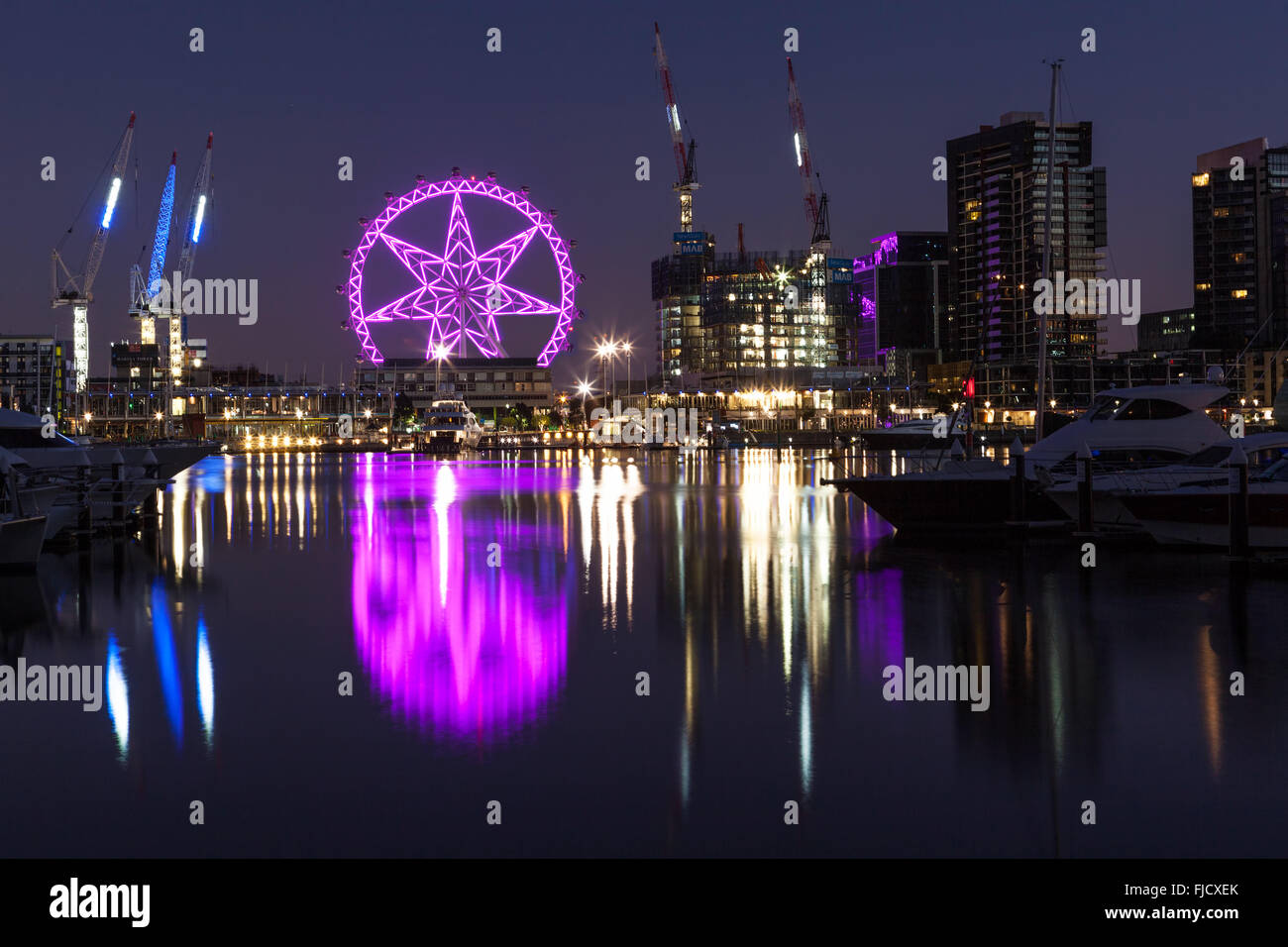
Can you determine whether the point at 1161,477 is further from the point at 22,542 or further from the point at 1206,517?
the point at 22,542

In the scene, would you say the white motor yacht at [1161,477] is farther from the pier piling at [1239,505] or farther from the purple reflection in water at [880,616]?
the purple reflection in water at [880,616]

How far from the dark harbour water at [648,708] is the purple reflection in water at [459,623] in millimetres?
92

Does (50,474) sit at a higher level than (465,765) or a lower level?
higher

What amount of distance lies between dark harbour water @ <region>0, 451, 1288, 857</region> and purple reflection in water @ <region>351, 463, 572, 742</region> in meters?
0.09

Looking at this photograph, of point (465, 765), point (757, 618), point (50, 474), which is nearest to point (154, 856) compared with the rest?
point (465, 765)

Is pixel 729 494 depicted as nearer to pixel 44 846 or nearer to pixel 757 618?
pixel 757 618

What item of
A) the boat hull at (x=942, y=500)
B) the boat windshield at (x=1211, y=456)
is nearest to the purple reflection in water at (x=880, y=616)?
the boat hull at (x=942, y=500)

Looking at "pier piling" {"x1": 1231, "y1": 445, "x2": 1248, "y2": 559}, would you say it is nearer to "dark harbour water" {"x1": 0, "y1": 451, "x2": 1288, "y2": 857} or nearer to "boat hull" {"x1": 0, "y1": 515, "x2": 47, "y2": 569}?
"dark harbour water" {"x1": 0, "y1": 451, "x2": 1288, "y2": 857}

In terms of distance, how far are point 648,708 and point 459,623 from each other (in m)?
6.25

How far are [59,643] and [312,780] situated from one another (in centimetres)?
816

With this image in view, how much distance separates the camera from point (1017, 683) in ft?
48.4

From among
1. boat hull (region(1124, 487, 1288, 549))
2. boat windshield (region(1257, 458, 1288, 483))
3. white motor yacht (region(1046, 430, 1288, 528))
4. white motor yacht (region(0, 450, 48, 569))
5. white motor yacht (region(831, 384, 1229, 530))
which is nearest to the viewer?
white motor yacht (region(0, 450, 48, 569))

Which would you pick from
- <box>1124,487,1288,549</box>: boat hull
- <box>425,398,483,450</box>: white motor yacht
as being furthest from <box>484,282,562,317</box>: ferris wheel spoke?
<box>1124,487,1288,549</box>: boat hull

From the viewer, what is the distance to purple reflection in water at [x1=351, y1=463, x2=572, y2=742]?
13.9 meters
